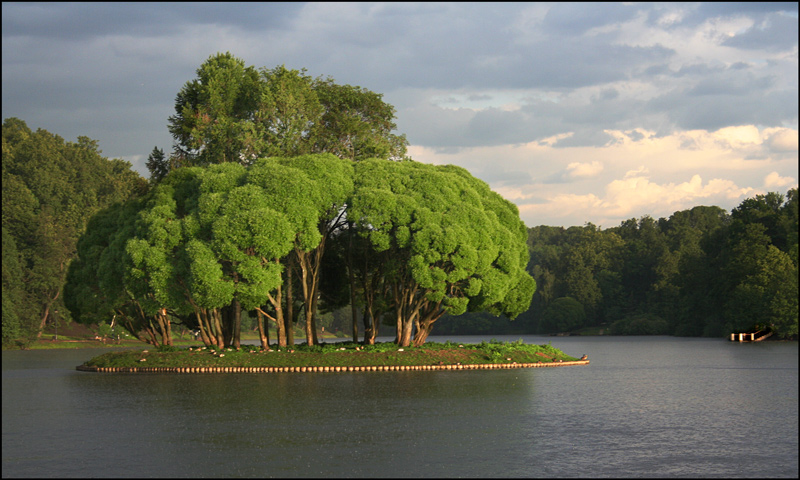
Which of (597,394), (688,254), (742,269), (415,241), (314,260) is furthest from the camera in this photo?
(688,254)

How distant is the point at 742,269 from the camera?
85.0 metres

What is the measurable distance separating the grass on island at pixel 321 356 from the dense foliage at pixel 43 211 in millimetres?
42749

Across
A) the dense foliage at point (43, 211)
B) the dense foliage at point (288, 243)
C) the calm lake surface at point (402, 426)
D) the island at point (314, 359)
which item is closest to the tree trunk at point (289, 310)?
the dense foliage at point (288, 243)

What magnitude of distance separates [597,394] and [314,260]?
21.8m

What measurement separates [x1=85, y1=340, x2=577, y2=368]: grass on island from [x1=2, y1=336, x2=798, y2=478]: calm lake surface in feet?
11.2

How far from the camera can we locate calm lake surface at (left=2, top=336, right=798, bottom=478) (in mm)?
17531

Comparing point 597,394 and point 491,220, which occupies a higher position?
point 491,220

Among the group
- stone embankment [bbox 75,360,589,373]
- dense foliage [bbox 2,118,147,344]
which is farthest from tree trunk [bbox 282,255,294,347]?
dense foliage [bbox 2,118,147,344]

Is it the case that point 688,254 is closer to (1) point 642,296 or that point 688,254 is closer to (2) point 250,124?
(1) point 642,296

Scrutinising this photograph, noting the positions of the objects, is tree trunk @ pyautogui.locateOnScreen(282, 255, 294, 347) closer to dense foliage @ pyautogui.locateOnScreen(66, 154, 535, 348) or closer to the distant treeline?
dense foliage @ pyautogui.locateOnScreen(66, 154, 535, 348)

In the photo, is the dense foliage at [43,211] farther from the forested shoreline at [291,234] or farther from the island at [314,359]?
the island at [314,359]

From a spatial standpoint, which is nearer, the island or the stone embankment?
the stone embankment

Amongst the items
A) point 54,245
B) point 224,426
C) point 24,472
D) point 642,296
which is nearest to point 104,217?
point 224,426

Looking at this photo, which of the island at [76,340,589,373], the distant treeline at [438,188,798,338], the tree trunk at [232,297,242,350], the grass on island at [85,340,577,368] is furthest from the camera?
the distant treeline at [438,188,798,338]
